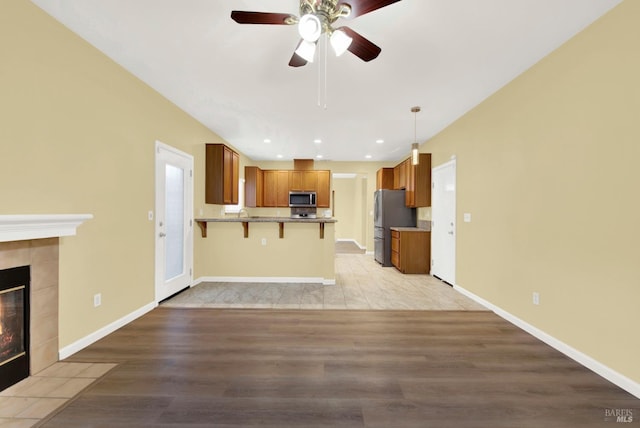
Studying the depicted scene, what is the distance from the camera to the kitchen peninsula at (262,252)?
14.6ft

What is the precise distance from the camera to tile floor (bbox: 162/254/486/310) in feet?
11.1

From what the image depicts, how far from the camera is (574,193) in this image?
2.18 meters

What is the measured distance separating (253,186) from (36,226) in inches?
199

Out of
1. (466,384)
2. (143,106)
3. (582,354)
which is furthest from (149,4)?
(582,354)

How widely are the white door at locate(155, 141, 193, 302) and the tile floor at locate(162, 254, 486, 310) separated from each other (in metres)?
0.27

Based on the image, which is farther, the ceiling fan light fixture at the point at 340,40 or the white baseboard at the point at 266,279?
the white baseboard at the point at 266,279

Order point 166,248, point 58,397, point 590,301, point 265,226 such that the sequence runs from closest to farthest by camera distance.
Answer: point 58,397, point 590,301, point 166,248, point 265,226

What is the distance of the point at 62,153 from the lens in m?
2.09

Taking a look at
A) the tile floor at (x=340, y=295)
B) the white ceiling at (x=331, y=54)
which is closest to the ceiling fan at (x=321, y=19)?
the white ceiling at (x=331, y=54)

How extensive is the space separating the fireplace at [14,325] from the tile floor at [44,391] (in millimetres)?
89

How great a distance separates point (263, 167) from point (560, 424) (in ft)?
23.2

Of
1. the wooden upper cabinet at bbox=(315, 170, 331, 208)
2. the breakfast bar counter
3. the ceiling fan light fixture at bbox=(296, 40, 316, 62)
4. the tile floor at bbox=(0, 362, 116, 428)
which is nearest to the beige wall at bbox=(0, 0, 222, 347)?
the tile floor at bbox=(0, 362, 116, 428)

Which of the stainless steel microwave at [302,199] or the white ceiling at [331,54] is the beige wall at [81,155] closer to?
the white ceiling at [331,54]

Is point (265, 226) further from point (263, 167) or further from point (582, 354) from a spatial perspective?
point (582, 354)
